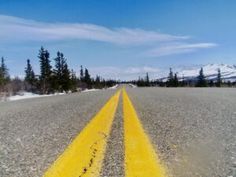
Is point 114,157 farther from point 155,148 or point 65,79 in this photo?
point 65,79

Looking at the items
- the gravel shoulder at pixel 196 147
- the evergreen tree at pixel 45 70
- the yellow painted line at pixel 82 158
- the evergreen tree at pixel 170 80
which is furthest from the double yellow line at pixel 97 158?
the evergreen tree at pixel 170 80

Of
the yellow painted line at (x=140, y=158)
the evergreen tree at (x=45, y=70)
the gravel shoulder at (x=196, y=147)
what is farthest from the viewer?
the evergreen tree at (x=45, y=70)

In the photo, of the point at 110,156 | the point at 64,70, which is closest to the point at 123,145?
the point at 110,156

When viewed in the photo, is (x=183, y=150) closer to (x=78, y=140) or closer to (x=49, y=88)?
(x=78, y=140)

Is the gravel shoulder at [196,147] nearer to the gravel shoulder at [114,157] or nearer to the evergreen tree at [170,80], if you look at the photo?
the gravel shoulder at [114,157]

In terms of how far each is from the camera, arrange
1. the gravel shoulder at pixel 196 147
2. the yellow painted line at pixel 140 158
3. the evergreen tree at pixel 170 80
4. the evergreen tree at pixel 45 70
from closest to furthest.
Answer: the yellow painted line at pixel 140 158 < the gravel shoulder at pixel 196 147 < the evergreen tree at pixel 45 70 < the evergreen tree at pixel 170 80

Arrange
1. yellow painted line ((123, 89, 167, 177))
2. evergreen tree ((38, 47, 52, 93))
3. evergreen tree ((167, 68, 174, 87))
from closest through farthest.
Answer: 1. yellow painted line ((123, 89, 167, 177))
2. evergreen tree ((38, 47, 52, 93))
3. evergreen tree ((167, 68, 174, 87))

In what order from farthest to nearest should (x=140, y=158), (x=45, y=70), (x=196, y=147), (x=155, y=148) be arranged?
(x=45, y=70)
(x=196, y=147)
(x=155, y=148)
(x=140, y=158)

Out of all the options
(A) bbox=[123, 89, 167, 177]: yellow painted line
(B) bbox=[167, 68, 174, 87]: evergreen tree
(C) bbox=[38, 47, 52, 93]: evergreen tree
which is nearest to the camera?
(A) bbox=[123, 89, 167, 177]: yellow painted line

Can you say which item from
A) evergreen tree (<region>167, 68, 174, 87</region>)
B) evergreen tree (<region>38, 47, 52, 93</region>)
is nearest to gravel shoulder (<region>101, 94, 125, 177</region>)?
evergreen tree (<region>38, 47, 52, 93</region>)

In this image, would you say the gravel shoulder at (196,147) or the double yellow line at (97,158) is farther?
the gravel shoulder at (196,147)

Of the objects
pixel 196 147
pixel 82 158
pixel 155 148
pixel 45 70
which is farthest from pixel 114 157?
pixel 45 70


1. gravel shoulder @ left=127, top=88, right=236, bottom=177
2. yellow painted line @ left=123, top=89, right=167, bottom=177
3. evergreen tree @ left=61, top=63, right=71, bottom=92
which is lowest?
gravel shoulder @ left=127, top=88, right=236, bottom=177

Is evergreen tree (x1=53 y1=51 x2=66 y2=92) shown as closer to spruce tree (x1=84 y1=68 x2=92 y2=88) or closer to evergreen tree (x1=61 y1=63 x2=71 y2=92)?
evergreen tree (x1=61 y1=63 x2=71 y2=92)
